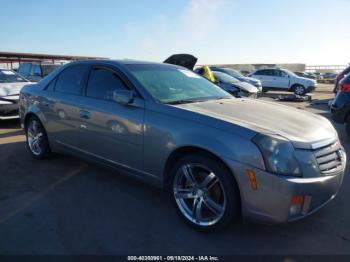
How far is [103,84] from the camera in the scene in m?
4.18

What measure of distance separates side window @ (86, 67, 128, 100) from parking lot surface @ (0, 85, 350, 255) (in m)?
1.18

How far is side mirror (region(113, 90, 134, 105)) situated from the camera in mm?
3609

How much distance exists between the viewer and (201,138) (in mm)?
3039

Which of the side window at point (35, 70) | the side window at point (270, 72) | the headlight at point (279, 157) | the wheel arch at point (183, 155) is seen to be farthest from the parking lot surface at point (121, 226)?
the side window at point (270, 72)

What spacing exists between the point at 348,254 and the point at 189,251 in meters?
1.34

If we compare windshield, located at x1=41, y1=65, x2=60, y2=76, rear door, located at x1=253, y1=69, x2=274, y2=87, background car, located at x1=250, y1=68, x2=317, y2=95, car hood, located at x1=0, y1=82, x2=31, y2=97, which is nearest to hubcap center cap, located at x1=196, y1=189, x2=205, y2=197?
car hood, located at x1=0, y1=82, x2=31, y2=97

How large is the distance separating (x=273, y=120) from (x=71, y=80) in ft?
9.36

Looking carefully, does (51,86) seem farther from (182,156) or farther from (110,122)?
(182,156)

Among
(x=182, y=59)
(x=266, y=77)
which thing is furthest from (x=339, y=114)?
(x=266, y=77)

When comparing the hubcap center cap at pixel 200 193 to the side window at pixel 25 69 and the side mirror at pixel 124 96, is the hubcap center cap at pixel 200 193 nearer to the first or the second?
the side mirror at pixel 124 96

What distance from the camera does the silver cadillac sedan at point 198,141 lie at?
277 cm

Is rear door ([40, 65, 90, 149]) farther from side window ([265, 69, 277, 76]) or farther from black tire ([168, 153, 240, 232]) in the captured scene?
side window ([265, 69, 277, 76])

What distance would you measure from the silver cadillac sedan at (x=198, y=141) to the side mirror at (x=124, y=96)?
11 millimetres

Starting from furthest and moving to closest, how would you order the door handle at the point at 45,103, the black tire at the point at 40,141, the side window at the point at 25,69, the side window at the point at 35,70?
the side window at the point at 25,69 < the side window at the point at 35,70 < the black tire at the point at 40,141 < the door handle at the point at 45,103
